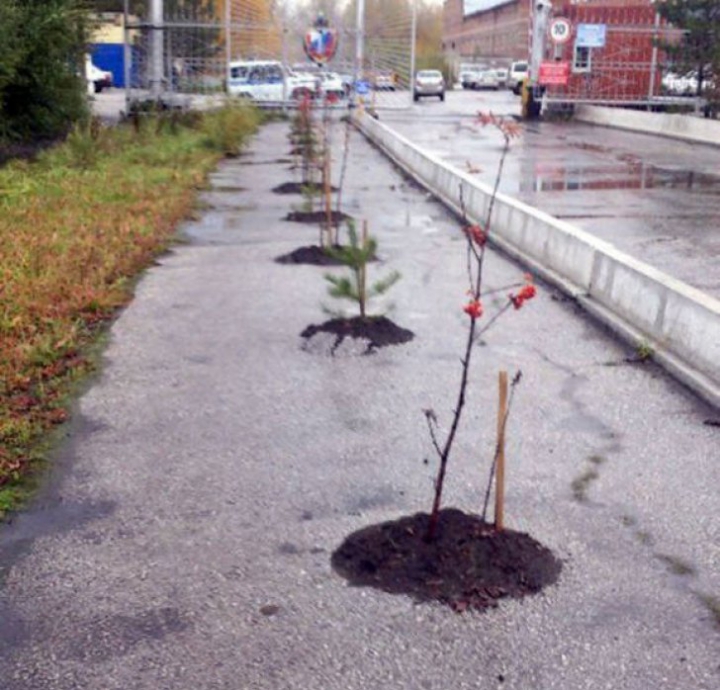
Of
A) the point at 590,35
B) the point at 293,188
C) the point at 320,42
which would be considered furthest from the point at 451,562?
the point at 590,35

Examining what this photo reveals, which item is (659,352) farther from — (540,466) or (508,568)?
(508,568)

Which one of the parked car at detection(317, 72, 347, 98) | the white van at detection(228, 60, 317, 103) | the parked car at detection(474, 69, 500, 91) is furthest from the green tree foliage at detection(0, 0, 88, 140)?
the parked car at detection(474, 69, 500, 91)

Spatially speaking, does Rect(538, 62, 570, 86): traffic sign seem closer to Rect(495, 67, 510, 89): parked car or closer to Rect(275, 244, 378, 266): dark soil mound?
Rect(275, 244, 378, 266): dark soil mound

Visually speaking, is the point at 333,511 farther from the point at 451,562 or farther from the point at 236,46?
the point at 236,46

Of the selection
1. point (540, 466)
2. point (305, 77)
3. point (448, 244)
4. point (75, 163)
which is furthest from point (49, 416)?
point (305, 77)

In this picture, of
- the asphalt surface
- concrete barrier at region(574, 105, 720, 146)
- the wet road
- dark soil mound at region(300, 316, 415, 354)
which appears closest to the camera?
the asphalt surface

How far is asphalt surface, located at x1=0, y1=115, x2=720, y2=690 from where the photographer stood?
380cm

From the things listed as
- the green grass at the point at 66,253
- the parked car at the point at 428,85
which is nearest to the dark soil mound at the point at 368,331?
the green grass at the point at 66,253

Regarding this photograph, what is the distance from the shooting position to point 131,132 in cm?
2412

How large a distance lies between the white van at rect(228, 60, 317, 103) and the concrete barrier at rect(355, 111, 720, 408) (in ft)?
73.4

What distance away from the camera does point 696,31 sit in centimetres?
3156

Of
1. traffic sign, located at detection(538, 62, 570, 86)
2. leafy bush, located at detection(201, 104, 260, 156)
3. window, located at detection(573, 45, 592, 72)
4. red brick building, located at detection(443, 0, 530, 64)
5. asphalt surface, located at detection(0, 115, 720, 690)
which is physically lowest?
asphalt surface, located at detection(0, 115, 720, 690)

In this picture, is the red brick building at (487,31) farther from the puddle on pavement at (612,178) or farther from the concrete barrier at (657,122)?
the puddle on pavement at (612,178)

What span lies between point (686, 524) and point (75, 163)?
47.3ft
